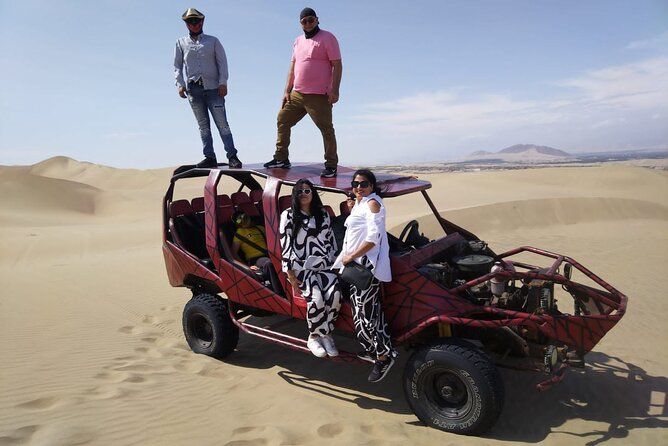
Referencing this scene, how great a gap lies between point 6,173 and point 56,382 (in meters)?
32.1

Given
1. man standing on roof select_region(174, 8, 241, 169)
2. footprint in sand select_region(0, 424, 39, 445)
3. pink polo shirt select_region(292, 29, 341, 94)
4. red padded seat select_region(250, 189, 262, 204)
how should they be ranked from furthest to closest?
red padded seat select_region(250, 189, 262, 204)
man standing on roof select_region(174, 8, 241, 169)
pink polo shirt select_region(292, 29, 341, 94)
footprint in sand select_region(0, 424, 39, 445)

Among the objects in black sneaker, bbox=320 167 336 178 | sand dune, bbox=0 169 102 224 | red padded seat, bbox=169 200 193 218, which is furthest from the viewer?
sand dune, bbox=0 169 102 224

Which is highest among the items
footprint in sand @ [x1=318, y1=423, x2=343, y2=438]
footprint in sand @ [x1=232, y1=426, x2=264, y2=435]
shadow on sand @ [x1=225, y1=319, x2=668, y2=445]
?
footprint in sand @ [x1=232, y1=426, x2=264, y2=435]

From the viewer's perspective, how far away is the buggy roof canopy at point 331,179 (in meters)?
4.74

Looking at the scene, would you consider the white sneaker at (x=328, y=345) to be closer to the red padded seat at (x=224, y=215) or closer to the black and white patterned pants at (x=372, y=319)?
the black and white patterned pants at (x=372, y=319)

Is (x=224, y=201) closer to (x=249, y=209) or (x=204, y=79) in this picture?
(x=249, y=209)

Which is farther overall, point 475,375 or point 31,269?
point 31,269

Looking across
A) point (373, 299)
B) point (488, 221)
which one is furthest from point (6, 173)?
point (373, 299)

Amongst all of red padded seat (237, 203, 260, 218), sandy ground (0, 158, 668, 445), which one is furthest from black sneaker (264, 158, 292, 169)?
sandy ground (0, 158, 668, 445)

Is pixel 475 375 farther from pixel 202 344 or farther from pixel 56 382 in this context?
pixel 56 382

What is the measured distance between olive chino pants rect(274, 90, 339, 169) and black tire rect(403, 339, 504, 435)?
104 inches

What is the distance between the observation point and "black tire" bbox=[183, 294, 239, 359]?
226 inches

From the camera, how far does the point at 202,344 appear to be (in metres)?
6.05

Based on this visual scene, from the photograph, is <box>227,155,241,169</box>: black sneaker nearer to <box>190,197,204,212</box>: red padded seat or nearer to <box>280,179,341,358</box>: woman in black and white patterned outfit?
<box>190,197,204,212</box>: red padded seat
